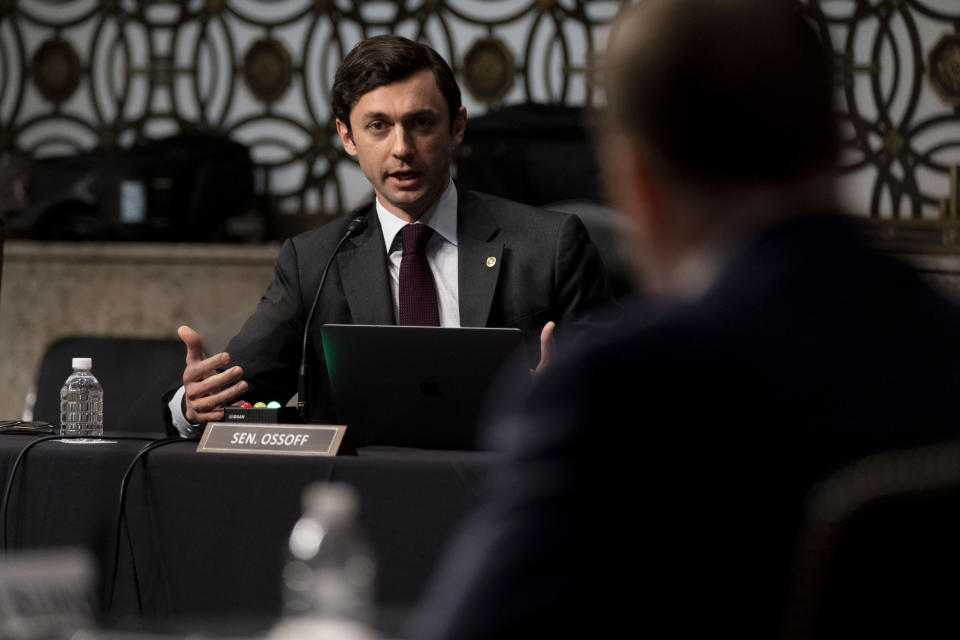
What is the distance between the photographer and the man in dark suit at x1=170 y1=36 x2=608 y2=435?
2611 millimetres

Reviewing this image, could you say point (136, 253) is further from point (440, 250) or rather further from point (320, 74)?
point (440, 250)

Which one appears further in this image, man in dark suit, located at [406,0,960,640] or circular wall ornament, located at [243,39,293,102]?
circular wall ornament, located at [243,39,293,102]

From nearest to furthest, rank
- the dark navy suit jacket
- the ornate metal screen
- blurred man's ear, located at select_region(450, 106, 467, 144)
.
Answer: the dark navy suit jacket
blurred man's ear, located at select_region(450, 106, 467, 144)
the ornate metal screen

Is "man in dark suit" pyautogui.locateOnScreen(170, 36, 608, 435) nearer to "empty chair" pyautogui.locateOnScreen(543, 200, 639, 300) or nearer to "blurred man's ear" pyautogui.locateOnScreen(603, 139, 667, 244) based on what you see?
"empty chair" pyautogui.locateOnScreen(543, 200, 639, 300)

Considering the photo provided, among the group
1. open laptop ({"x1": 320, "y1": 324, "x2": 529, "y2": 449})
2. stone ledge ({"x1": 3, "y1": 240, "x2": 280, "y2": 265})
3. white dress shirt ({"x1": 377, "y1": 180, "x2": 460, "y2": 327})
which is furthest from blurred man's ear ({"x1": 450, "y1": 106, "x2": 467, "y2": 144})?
stone ledge ({"x1": 3, "y1": 240, "x2": 280, "y2": 265})

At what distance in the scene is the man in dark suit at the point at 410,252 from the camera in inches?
103

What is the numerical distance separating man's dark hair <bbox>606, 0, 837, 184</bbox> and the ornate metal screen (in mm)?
3722

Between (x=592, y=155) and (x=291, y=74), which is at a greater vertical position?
(x=291, y=74)

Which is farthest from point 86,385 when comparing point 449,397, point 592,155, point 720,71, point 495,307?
point 720,71

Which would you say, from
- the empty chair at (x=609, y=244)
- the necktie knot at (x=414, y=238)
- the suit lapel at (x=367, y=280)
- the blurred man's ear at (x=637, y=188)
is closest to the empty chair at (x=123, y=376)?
the suit lapel at (x=367, y=280)

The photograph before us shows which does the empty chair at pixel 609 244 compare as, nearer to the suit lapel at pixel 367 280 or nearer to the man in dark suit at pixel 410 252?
the man in dark suit at pixel 410 252

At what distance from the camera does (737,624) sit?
0.67m

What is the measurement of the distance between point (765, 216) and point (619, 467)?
0.18 metres

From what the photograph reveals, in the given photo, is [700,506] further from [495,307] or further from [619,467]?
[495,307]
